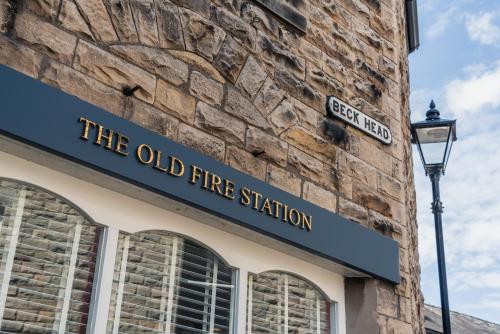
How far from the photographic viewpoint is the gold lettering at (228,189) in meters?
3.78

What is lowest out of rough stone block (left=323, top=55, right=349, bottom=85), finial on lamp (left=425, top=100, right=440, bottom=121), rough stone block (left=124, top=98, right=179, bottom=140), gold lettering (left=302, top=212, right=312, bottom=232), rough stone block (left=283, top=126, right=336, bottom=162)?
gold lettering (left=302, top=212, right=312, bottom=232)

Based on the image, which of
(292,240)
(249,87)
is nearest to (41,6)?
(249,87)

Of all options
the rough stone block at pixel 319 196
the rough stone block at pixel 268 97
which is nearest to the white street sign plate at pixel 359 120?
the rough stone block at pixel 268 97

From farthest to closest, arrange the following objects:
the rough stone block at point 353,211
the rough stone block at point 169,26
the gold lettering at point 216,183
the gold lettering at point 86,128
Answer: the rough stone block at point 353,211 < the rough stone block at point 169,26 < the gold lettering at point 216,183 < the gold lettering at point 86,128

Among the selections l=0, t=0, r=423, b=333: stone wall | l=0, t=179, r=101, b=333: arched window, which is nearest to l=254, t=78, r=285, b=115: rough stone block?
l=0, t=0, r=423, b=333: stone wall

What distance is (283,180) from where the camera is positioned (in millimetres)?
4309

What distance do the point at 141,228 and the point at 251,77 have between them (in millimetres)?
1391

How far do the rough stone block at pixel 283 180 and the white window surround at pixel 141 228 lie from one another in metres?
0.43

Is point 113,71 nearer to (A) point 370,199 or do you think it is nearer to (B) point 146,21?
(B) point 146,21

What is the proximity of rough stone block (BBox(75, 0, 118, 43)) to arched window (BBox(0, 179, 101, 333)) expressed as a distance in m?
0.95

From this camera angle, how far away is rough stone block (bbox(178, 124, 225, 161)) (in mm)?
3764

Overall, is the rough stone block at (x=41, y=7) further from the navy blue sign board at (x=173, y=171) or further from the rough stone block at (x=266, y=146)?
the rough stone block at (x=266, y=146)

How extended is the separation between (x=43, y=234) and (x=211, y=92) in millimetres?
1429

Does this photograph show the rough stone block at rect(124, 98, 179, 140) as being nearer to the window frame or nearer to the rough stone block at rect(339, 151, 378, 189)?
the window frame
